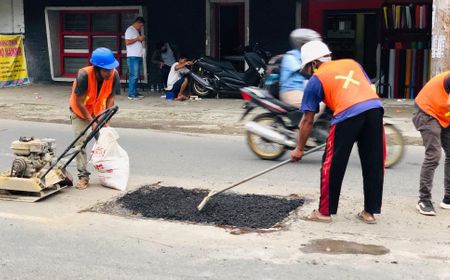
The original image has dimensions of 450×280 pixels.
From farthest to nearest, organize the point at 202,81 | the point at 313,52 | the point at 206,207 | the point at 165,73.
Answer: the point at 165,73, the point at 202,81, the point at 206,207, the point at 313,52

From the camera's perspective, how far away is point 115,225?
5.99 metres

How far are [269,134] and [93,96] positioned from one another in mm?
2757

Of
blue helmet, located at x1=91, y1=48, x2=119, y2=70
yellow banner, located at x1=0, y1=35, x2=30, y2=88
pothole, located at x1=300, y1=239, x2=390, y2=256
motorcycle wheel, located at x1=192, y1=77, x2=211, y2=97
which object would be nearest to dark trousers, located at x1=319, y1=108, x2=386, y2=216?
pothole, located at x1=300, y1=239, x2=390, y2=256

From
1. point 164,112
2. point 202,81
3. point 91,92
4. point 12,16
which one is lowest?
point 164,112

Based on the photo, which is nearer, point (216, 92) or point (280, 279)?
point (280, 279)

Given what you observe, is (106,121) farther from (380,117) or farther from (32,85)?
(32,85)

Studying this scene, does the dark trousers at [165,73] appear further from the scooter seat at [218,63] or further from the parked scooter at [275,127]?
the parked scooter at [275,127]

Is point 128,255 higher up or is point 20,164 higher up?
point 20,164

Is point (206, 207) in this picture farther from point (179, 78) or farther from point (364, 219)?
point (179, 78)

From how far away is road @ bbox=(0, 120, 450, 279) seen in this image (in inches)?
190

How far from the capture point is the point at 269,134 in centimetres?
891

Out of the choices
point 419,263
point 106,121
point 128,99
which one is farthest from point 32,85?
point 419,263

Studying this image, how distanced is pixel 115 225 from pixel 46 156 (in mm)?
1432

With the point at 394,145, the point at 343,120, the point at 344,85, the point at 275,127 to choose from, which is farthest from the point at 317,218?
the point at 275,127
